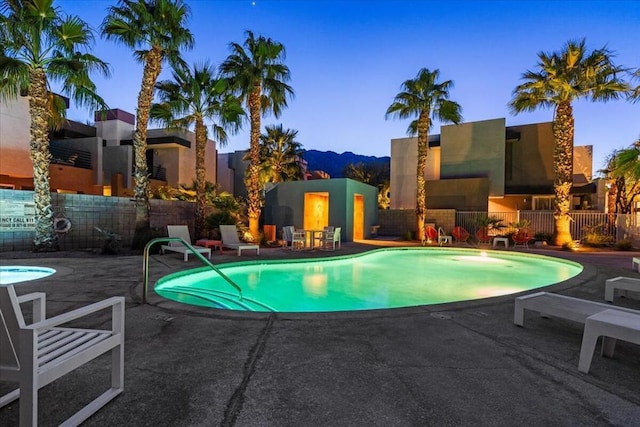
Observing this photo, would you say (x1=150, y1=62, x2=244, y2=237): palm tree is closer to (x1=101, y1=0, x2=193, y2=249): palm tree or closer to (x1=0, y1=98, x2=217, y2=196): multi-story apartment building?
(x1=101, y1=0, x2=193, y2=249): palm tree

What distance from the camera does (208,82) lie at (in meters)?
12.2

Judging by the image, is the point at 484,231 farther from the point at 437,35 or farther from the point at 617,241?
the point at 437,35

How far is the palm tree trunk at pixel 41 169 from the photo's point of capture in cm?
887

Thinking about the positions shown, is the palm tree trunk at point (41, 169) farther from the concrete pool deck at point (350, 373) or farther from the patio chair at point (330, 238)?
the patio chair at point (330, 238)

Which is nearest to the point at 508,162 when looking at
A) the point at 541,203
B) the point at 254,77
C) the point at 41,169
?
the point at 541,203

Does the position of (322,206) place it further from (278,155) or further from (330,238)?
(330,238)

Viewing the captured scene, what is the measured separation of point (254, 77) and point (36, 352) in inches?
480

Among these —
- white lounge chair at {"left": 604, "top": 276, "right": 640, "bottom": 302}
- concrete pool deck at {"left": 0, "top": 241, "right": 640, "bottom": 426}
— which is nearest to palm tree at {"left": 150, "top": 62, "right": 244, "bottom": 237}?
concrete pool deck at {"left": 0, "top": 241, "right": 640, "bottom": 426}

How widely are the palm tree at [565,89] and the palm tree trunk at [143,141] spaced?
13915mm

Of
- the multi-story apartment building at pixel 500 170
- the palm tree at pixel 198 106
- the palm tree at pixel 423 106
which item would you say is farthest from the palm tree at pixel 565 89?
the palm tree at pixel 198 106

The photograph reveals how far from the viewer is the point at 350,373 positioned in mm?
2396

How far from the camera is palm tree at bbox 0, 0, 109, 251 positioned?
8172 millimetres

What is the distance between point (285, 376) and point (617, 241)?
1628 cm

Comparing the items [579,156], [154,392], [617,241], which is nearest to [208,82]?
[154,392]
